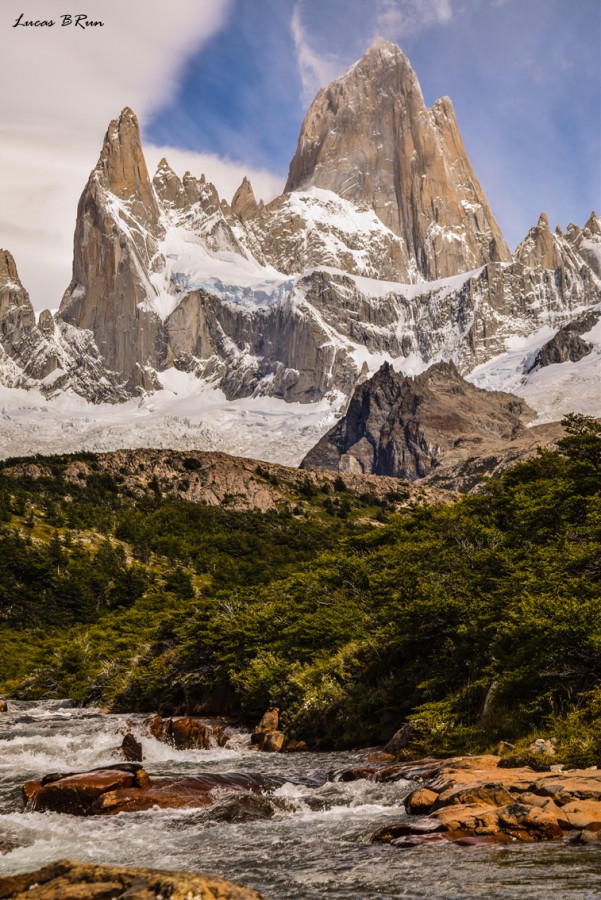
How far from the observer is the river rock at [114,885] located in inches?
439

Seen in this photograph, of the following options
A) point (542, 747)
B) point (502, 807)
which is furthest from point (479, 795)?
point (542, 747)

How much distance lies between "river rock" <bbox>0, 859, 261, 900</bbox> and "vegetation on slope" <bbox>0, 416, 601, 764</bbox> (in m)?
15.5

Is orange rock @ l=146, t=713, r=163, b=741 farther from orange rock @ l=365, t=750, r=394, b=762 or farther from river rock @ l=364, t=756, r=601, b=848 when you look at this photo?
river rock @ l=364, t=756, r=601, b=848

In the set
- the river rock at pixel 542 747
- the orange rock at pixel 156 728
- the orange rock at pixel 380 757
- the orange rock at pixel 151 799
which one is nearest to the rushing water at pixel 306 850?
the orange rock at pixel 151 799

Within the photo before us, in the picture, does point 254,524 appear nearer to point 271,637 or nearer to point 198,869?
point 271,637

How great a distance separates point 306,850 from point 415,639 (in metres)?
22.2

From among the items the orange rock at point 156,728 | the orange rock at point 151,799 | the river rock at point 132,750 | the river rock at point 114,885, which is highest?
the river rock at point 114,885

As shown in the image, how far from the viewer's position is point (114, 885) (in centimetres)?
1154

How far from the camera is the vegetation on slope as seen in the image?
30.9 m

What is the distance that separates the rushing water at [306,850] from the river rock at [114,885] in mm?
5664

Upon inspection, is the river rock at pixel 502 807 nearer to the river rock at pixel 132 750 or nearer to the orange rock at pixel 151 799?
the orange rock at pixel 151 799

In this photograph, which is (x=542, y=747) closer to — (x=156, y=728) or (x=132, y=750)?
(x=132, y=750)

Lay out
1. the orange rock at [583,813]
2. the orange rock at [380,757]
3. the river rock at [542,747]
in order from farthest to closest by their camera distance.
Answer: the orange rock at [380,757]
the river rock at [542,747]
the orange rock at [583,813]

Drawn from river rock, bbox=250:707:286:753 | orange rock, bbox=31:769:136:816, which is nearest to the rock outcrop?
orange rock, bbox=31:769:136:816
